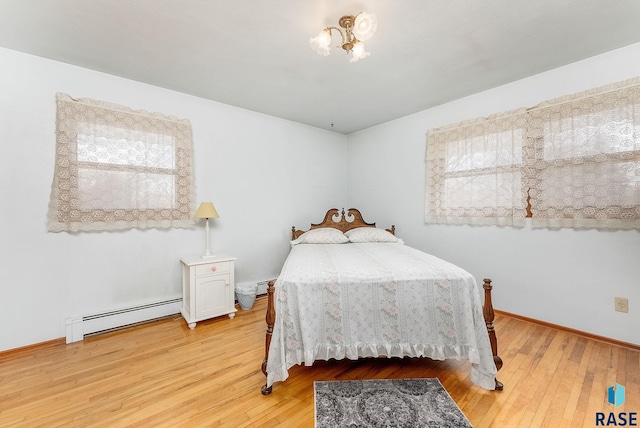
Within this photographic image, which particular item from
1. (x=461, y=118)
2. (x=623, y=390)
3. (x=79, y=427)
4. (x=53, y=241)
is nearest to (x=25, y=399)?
(x=79, y=427)

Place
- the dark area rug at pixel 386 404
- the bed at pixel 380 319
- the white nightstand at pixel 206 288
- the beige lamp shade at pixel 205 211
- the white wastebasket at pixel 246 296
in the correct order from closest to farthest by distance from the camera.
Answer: the dark area rug at pixel 386 404 < the bed at pixel 380 319 < the white nightstand at pixel 206 288 < the beige lamp shade at pixel 205 211 < the white wastebasket at pixel 246 296

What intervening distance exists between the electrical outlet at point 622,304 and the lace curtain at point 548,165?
0.60 m

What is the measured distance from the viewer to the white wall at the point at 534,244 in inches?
84.0

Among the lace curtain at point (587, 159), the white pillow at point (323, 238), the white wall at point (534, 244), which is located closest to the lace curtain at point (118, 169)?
the white pillow at point (323, 238)

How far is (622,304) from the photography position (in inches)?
83.4

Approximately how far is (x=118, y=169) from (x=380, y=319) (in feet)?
9.01

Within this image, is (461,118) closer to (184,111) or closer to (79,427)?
(184,111)

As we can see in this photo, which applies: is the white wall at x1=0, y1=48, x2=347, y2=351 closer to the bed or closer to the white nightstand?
the white nightstand

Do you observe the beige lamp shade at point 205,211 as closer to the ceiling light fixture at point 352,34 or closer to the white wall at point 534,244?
the ceiling light fixture at point 352,34

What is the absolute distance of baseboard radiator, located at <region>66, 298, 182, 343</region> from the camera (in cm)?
225

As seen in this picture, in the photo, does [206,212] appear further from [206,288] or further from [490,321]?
[490,321]

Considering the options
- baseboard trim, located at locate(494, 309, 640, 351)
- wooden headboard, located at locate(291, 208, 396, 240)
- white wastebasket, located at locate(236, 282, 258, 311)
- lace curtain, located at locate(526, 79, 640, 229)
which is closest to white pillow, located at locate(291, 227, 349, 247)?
wooden headboard, located at locate(291, 208, 396, 240)

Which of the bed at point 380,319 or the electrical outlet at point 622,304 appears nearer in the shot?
the bed at point 380,319

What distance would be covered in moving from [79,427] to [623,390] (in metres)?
3.16
